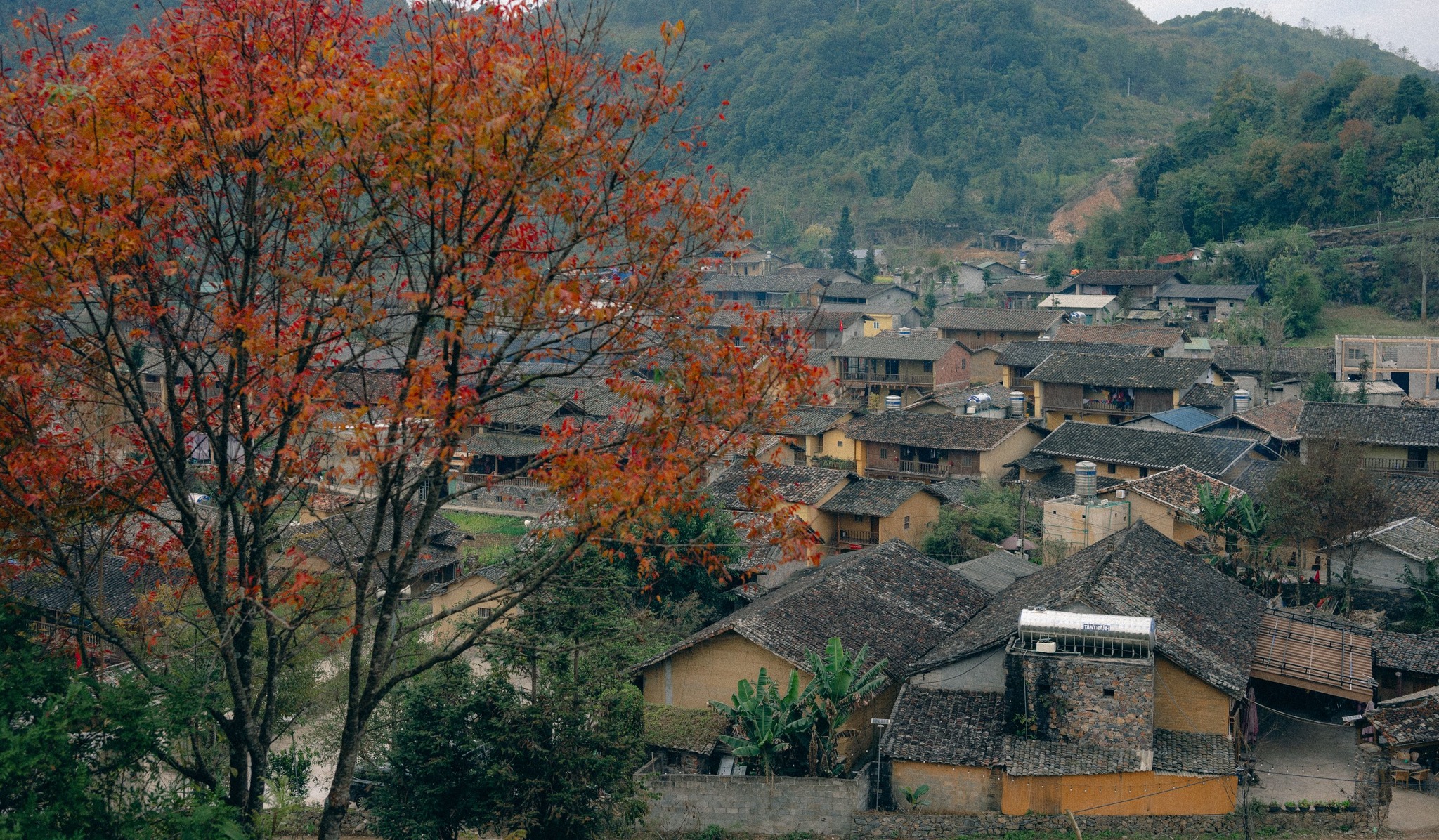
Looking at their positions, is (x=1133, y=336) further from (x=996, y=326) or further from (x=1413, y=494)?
(x=1413, y=494)

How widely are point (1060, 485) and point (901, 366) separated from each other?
12.9 meters

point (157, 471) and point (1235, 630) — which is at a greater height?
point (157, 471)

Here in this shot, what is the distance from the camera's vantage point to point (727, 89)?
288 ft

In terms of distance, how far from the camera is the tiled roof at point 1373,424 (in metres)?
25.3

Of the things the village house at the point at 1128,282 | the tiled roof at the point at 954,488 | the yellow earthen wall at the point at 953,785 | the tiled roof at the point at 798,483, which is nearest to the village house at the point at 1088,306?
the village house at the point at 1128,282

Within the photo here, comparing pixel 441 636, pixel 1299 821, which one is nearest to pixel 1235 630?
pixel 1299 821

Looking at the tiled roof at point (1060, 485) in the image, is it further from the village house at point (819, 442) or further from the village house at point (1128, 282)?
the village house at point (1128, 282)

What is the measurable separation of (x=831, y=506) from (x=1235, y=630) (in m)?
10.0

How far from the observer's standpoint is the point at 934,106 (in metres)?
79.4

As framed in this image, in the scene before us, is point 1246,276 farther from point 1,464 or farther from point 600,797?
point 1,464

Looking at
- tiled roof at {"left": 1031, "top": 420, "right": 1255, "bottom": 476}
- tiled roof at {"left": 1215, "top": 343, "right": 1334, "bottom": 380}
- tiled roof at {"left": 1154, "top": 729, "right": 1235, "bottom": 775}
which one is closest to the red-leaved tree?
tiled roof at {"left": 1154, "top": 729, "right": 1235, "bottom": 775}

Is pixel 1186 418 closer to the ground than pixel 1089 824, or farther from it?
farther from it

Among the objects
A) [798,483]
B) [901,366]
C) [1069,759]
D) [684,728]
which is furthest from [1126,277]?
[684,728]

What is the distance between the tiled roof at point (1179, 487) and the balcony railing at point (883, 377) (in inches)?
599
